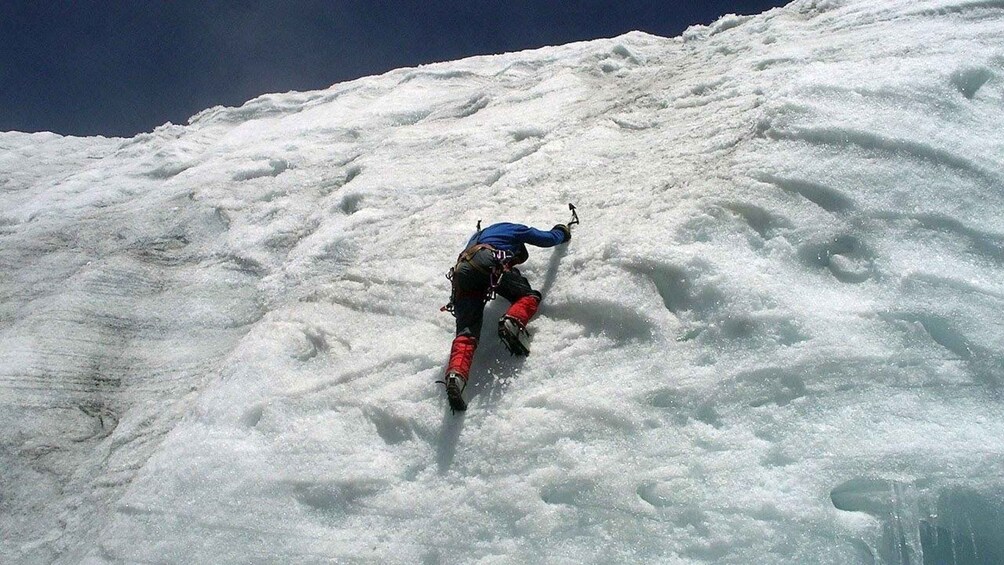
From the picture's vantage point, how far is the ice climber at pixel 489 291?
394 cm

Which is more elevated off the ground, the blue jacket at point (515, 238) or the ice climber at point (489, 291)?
the blue jacket at point (515, 238)

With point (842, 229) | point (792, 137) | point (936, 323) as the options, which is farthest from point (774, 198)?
point (936, 323)

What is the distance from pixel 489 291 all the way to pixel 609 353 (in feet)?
3.16

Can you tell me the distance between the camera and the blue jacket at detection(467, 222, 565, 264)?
4.67m

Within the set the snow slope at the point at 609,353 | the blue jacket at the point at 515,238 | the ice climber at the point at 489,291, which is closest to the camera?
the snow slope at the point at 609,353

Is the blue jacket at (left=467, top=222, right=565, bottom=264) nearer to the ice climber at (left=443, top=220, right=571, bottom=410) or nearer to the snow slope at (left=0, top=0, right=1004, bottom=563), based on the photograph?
the ice climber at (left=443, top=220, right=571, bottom=410)

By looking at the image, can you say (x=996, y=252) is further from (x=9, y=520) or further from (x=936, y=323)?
(x=9, y=520)

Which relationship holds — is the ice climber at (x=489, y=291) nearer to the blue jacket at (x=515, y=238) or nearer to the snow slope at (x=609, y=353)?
the blue jacket at (x=515, y=238)

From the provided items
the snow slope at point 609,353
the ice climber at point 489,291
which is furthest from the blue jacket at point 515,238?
the snow slope at point 609,353

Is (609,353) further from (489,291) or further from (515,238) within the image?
(515,238)

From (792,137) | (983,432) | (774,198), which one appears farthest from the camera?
(792,137)

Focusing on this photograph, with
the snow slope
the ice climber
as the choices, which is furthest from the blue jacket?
the snow slope

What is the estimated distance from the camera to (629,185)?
5547 mm

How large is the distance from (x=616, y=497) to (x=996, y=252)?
285 cm
